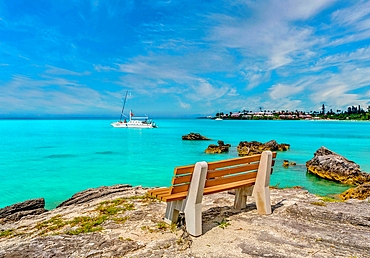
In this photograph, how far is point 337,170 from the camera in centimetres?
1664

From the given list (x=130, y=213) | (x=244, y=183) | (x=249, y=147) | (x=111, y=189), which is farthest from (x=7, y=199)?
(x=249, y=147)

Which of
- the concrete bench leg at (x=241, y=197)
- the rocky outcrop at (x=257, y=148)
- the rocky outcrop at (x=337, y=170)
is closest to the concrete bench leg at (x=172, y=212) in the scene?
the concrete bench leg at (x=241, y=197)

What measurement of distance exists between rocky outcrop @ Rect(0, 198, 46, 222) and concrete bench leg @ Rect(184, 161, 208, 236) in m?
6.10

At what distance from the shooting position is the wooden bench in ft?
15.5

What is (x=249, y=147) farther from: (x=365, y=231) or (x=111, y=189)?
(x=365, y=231)

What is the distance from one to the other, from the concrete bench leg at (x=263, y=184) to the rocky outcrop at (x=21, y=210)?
6.93m

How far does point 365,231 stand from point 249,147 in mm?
27674

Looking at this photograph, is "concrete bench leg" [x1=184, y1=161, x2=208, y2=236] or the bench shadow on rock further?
the bench shadow on rock

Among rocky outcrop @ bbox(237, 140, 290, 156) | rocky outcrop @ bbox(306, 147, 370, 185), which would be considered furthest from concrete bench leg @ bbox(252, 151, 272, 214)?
rocky outcrop @ bbox(237, 140, 290, 156)

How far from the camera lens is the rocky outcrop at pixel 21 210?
8086mm

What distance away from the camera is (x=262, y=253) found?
4090mm

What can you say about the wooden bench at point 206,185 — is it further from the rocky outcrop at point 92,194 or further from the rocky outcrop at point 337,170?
the rocky outcrop at point 337,170

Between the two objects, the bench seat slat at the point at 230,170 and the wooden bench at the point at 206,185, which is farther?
the bench seat slat at the point at 230,170

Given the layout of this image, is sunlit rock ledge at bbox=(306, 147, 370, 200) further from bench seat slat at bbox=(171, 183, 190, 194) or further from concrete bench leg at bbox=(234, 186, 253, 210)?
bench seat slat at bbox=(171, 183, 190, 194)
